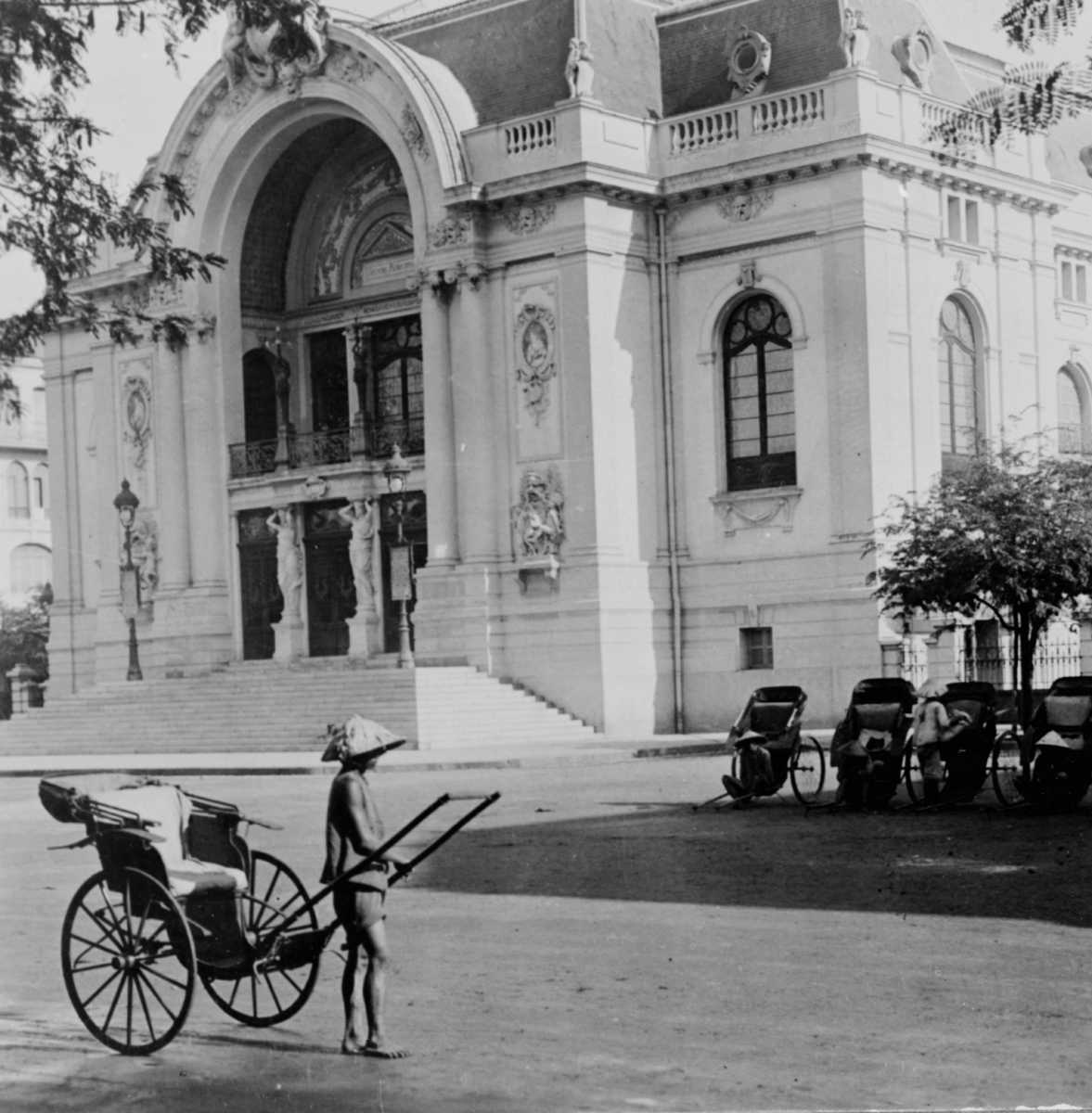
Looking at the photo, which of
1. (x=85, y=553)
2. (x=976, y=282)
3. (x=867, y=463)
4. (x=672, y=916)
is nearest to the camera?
(x=672, y=916)

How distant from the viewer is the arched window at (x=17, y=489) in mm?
70438

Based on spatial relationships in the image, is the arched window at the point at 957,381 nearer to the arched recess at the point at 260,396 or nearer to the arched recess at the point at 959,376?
the arched recess at the point at 959,376

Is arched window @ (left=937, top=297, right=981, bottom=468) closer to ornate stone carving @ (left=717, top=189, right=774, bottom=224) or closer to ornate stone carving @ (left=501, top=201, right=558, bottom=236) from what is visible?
ornate stone carving @ (left=717, top=189, right=774, bottom=224)

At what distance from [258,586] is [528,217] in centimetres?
1066

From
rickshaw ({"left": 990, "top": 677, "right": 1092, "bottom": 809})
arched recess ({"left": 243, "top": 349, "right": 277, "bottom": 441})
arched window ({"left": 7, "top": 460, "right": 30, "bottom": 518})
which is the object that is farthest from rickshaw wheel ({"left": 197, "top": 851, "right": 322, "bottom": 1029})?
arched window ({"left": 7, "top": 460, "right": 30, "bottom": 518})

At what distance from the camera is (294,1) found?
1062 cm

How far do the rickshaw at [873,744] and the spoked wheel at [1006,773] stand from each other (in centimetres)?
94

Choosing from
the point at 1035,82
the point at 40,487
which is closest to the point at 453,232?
the point at 1035,82

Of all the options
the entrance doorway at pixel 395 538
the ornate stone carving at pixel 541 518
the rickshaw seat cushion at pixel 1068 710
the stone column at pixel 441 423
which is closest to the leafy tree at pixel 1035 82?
the rickshaw seat cushion at pixel 1068 710

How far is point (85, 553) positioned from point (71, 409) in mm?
3606

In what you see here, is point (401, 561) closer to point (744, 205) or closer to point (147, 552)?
point (744, 205)

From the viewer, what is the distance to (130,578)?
1772 inches

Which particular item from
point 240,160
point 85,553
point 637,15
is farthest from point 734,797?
point 85,553

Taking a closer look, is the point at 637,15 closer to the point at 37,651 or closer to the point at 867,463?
the point at 867,463
